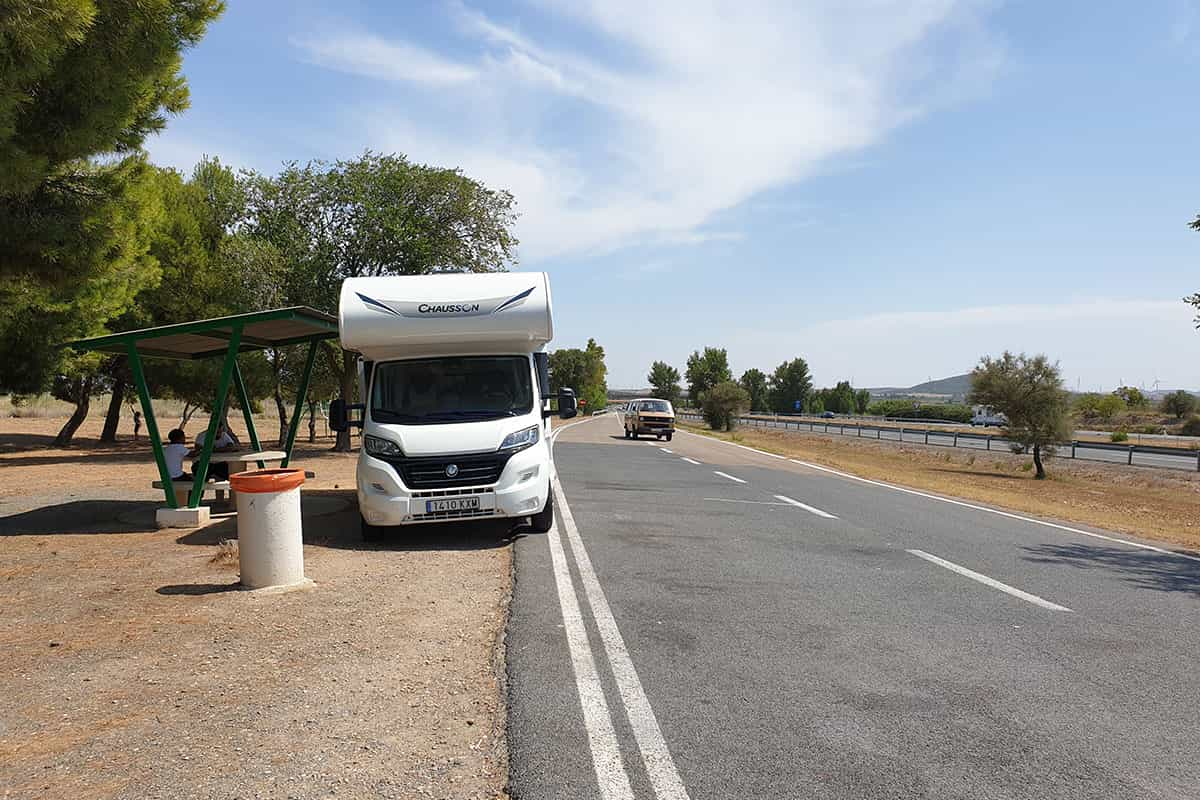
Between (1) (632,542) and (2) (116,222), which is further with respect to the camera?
(2) (116,222)

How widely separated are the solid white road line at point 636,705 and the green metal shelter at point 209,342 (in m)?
5.45

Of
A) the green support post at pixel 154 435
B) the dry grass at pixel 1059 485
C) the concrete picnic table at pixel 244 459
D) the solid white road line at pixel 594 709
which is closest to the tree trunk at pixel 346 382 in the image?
the concrete picnic table at pixel 244 459

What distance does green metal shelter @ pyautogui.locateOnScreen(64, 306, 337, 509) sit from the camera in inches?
395

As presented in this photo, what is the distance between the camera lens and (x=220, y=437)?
43.3ft

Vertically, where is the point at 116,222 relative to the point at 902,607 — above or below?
above

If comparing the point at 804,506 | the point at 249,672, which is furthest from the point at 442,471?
the point at 804,506

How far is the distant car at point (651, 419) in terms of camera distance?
38844mm

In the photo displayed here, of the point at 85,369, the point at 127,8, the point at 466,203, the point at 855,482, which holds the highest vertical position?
the point at 466,203

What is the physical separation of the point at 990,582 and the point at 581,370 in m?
112

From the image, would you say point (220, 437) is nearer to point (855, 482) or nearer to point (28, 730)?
point (28, 730)

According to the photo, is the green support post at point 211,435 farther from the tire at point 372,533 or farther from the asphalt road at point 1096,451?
the asphalt road at point 1096,451

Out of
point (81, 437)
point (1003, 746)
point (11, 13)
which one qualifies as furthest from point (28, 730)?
point (81, 437)

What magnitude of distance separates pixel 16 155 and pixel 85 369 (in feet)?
63.8

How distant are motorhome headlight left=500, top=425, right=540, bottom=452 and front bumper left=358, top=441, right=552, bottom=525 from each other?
8 centimetres
